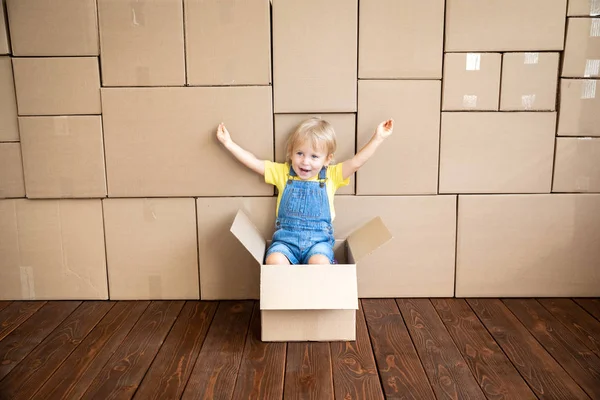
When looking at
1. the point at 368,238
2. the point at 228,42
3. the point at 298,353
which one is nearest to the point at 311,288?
the point at 298,353

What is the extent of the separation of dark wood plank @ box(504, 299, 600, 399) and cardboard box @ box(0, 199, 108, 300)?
5.80 feet

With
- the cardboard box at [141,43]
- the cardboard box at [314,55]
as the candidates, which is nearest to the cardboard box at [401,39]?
the cardboard box at [314,55]

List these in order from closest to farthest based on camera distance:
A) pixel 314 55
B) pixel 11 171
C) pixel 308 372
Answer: pixel 308 372 → pixel 314 55 → pixel 11 171

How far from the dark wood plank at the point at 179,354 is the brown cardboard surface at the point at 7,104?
103 cm

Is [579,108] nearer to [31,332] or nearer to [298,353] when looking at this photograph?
[298,353]

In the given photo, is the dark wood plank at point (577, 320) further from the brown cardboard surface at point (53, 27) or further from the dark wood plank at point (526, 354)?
the brown cardboard surface at point (53, 27)

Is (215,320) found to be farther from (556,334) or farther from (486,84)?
(486,84)

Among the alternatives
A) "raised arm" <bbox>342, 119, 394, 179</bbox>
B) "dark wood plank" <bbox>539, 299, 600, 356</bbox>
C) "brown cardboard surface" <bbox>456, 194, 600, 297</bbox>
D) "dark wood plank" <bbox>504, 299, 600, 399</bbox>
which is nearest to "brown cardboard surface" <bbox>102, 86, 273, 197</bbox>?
"raised arm" <bbox>342, 119, 394, 179</bbox>

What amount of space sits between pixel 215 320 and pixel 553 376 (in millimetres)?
1205

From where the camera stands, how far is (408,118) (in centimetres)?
199

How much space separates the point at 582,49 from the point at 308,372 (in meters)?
1.65

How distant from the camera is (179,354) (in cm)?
167

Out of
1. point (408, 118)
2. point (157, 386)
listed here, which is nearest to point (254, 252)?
point (157, 386)

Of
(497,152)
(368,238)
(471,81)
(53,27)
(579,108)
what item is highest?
(53,27)
